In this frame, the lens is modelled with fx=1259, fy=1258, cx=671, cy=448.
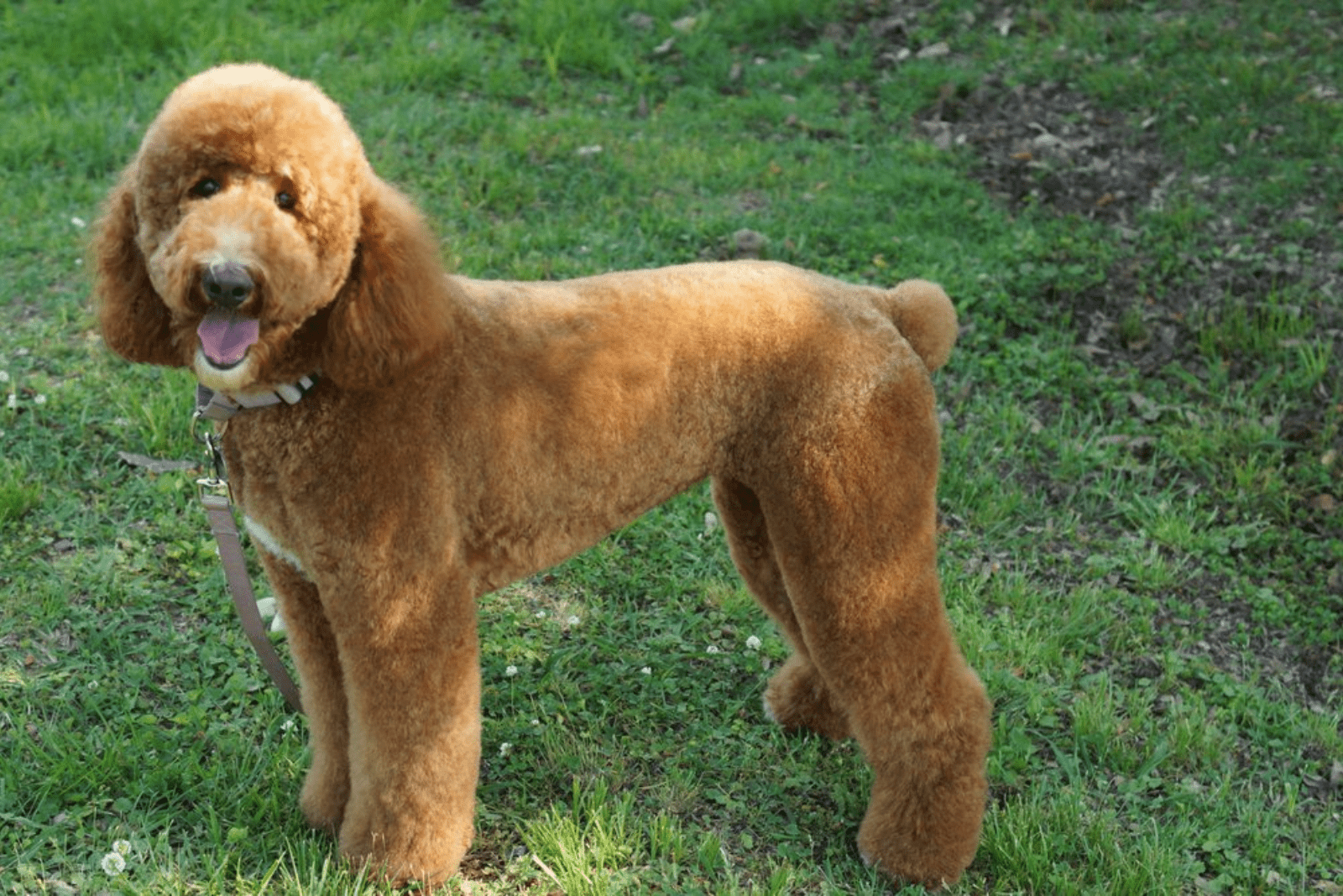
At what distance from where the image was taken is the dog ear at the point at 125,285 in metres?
2.42

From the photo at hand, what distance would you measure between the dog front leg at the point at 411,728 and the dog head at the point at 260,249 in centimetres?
52

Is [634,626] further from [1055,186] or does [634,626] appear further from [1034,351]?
[1055,186]

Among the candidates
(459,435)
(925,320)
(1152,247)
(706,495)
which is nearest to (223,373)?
(459,435)

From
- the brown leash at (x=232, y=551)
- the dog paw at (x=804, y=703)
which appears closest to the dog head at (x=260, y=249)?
the brown leash at (x=232, y=551)

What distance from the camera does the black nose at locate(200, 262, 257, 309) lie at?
6.98 feet

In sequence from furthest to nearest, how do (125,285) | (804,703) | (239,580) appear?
(804,703)
(239,580)
(125,285)

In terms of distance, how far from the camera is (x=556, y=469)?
106 inches

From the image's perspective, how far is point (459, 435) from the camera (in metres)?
2.59

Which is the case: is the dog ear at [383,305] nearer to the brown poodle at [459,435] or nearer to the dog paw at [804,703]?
the brown poodle at [459,435]

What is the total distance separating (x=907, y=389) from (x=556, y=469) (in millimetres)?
822

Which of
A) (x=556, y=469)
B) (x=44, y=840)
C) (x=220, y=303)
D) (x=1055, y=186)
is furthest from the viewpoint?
(x=1055, y=186)

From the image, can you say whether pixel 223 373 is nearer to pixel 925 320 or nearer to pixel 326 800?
pixel 326 800

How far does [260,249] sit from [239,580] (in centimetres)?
101

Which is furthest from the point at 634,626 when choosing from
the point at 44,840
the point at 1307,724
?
the point at 1307,724
